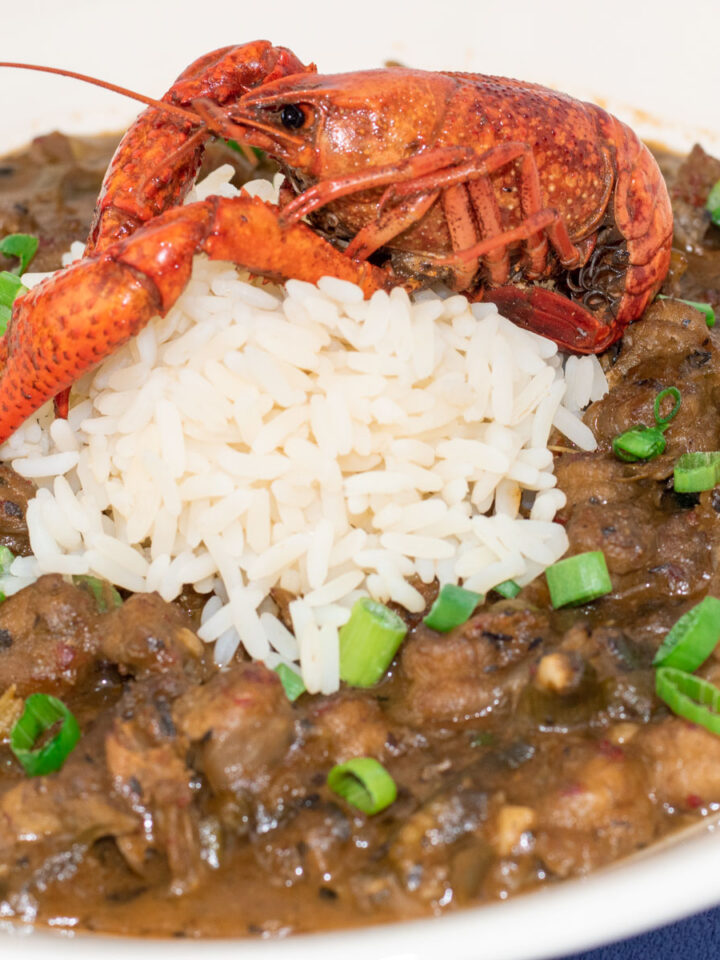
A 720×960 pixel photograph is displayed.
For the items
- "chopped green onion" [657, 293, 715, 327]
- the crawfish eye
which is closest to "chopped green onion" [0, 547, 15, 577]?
the crawfish eye

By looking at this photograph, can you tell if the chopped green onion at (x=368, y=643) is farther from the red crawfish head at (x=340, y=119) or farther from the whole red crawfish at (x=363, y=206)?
the red crawfish head at (x=340, y=119)

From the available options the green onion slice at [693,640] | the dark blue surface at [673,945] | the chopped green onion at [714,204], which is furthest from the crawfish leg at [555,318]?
the dark blue surface at [673,945]

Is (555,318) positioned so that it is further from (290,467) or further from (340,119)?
(290,467)

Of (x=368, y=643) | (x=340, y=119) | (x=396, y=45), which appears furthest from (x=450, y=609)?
(x=396, y=45)

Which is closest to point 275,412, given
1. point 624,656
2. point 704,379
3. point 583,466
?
point 583,466

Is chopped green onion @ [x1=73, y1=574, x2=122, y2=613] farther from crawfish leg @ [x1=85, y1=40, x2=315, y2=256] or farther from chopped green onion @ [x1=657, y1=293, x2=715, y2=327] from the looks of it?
chopped green onion @ [x1=657, y1=293, x2=715, y2=327]

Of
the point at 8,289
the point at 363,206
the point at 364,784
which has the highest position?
the point at 363,206
